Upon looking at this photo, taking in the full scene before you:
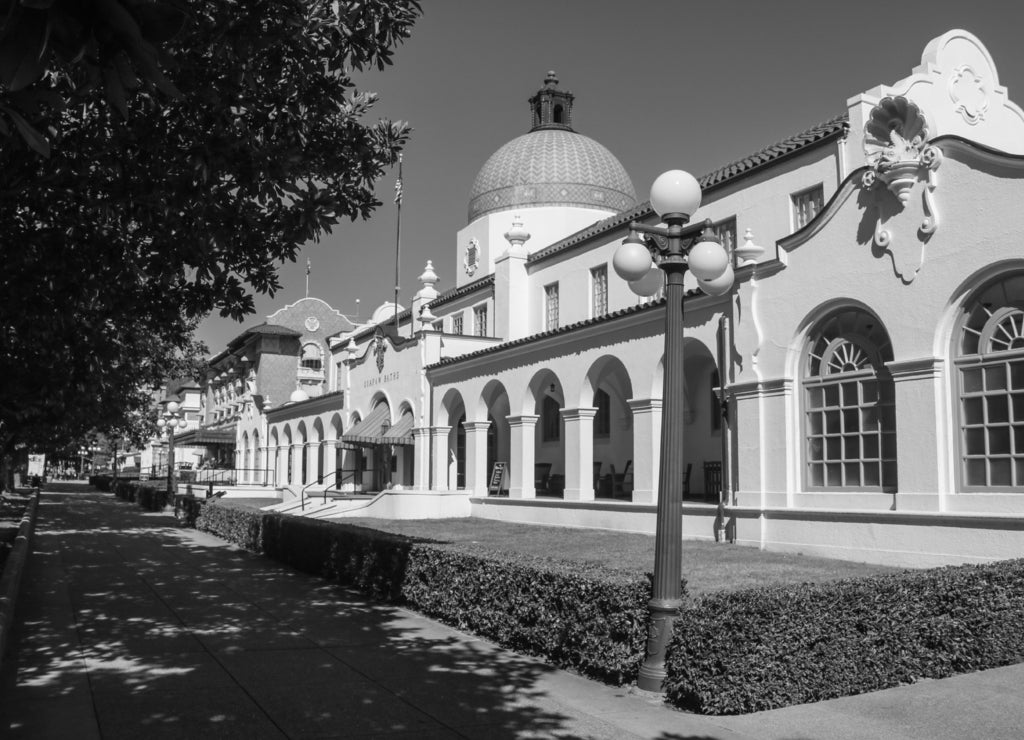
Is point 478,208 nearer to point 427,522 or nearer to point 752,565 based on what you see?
point 427,522

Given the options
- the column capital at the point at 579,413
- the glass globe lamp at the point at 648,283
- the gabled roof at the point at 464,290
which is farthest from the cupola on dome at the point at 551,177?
the glass globe lamp at the point at 648,283

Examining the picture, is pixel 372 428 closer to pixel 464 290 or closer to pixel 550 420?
pixel 464 290

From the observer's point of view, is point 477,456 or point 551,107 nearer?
point 477,456

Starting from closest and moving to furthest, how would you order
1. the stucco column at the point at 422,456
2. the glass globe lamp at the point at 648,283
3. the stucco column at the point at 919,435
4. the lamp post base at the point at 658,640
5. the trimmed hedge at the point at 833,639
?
1. the trimmed hedge at the point at 833,639
2. the lamp post base at the point at 658,640
3. the glass globe lamp at the point at 648,283
4. the stucco column at the point at 919,435
5. the stucco column at the point at 422,456

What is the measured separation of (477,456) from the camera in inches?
1086

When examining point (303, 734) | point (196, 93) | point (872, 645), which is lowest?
point (303, 734)

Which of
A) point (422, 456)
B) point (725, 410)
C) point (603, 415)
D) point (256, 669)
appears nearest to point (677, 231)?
point (256, 669)

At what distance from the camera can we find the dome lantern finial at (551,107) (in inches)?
1521

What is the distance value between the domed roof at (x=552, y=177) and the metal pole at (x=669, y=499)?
25330mm

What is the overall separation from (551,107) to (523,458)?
19.5m

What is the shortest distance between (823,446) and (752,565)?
108 inches

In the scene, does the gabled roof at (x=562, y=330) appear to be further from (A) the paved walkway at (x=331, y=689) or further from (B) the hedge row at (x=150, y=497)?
(B) the hedge row at (x=150, y=497)

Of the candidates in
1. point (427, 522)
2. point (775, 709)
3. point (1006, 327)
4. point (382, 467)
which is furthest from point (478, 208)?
point (775, 709)

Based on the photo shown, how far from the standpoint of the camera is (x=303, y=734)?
6.98 metres
